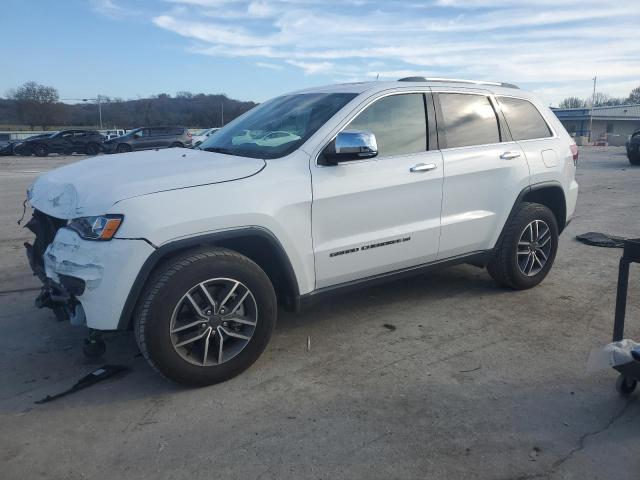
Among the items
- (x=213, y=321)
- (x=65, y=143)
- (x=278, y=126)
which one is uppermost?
(x=65, y=143)

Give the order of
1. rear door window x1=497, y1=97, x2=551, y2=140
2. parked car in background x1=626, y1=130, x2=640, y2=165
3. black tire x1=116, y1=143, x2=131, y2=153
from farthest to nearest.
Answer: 1. black tire x1=116, y1=143, x2=131, y2=153
2. parked car in background x1=626, y1=130, x2=640, y2=165
3. rear door window x1=497, y1=97, x2=551, y2=140

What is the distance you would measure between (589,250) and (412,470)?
5135 mm

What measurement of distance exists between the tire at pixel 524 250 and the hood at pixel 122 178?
2.44 meters

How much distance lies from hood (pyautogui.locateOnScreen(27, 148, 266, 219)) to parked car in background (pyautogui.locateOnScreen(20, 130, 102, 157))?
3021 centimetres

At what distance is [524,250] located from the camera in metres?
4.99

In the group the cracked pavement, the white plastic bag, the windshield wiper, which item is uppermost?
the windshield wiper

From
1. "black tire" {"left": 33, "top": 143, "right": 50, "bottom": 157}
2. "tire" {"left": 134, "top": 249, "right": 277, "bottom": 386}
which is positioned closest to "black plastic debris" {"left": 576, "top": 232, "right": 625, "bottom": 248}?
"tire" {"left": 134, "top": 249, "right": 277, "bottom": 386}

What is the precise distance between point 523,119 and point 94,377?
13.7 feet

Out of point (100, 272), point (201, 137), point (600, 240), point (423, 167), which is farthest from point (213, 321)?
point (201, 137)

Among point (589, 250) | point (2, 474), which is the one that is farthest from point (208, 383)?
point (589, 250)

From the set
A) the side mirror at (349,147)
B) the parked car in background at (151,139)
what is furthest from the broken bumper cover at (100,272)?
the parked car in background at (151,139)

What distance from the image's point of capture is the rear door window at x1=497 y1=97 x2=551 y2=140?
16.2 ft

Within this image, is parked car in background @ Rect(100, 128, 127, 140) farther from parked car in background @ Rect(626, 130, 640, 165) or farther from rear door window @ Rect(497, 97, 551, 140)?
rear door window @ Rect(497, 97, 551, 140)

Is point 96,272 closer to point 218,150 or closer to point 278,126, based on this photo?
point 218,150
